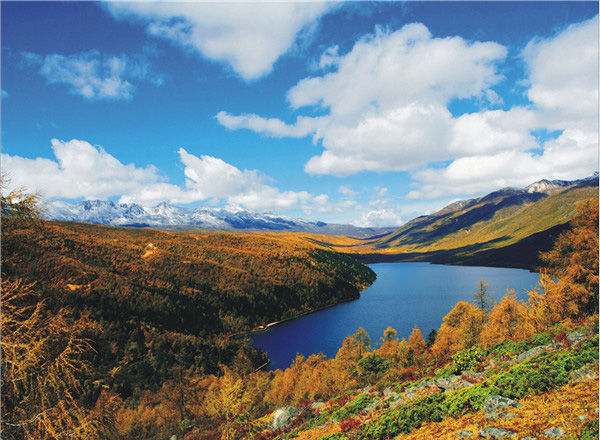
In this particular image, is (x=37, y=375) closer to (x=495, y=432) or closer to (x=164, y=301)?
(x=495, y=432)

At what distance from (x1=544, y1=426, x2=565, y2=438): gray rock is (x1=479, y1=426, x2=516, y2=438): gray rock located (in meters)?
1.01

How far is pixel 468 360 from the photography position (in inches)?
930

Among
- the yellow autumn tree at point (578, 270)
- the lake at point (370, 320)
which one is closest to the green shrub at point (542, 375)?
the yellow autumn tree at point (578, 270)

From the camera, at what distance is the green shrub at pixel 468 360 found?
73.8ft

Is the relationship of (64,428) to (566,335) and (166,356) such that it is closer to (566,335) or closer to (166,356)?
Result: (566,335)

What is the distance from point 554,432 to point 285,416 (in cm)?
2256

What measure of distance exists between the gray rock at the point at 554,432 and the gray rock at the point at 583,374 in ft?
17.6

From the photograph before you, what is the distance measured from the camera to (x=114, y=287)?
440 feet

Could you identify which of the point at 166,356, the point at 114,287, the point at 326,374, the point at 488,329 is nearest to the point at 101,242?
the point at 114,287

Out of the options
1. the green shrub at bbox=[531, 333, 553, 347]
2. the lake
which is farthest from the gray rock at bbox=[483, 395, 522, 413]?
the lake

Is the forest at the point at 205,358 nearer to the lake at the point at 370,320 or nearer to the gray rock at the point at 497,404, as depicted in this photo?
the gray rock at the point at 497,404

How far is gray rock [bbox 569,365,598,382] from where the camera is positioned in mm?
13125

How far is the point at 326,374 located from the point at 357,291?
6130 inches

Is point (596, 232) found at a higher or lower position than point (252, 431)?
higher
